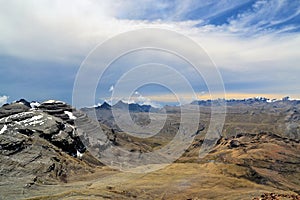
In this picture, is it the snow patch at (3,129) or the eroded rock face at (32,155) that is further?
the snow patch at (3,129)

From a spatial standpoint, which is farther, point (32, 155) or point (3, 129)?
point (3, 129)

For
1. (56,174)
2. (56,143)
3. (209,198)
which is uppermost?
(56,143)

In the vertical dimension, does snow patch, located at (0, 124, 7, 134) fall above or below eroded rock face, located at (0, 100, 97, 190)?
above

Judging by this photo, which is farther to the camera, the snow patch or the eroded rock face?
the snow patch

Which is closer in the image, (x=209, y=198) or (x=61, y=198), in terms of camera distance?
(x=61, y=198)

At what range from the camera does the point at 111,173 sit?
16925 cm

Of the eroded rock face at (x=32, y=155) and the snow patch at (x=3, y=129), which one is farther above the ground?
the snow patch at (x=3, y=129)

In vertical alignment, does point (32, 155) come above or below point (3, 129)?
below

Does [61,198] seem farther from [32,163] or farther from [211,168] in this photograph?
[211,168]

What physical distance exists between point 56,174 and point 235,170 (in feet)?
312

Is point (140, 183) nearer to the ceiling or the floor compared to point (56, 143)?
nearer to the floor

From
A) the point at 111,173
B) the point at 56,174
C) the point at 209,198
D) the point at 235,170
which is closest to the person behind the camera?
the point at 209,198

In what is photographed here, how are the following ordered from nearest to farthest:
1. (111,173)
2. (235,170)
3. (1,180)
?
(1,180)
(111,173)
(235,170)

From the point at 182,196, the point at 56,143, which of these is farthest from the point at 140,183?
the point at 56,143
